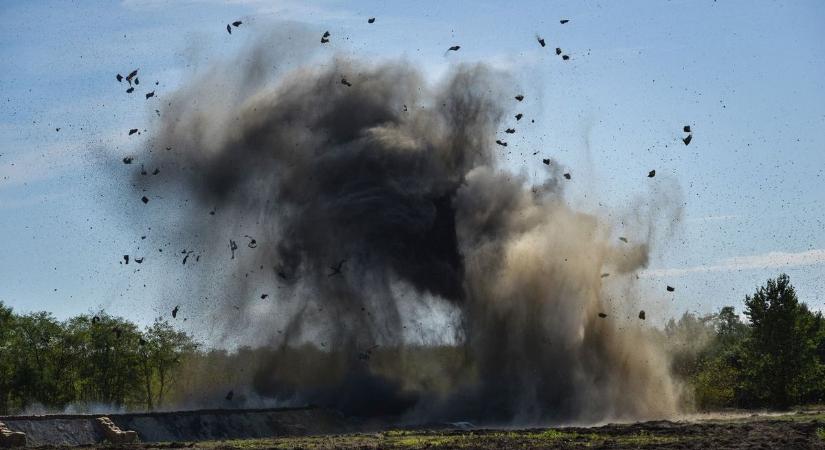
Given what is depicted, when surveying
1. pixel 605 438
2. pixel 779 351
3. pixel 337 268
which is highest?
pixel 337 268

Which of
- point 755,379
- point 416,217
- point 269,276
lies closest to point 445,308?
point 416,217

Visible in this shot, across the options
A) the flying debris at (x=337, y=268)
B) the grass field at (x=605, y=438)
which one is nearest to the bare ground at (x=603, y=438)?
the grass field at (x=605, y=438)

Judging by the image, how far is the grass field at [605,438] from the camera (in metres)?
53.1

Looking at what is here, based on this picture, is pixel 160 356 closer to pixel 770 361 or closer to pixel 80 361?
pixel 80 361

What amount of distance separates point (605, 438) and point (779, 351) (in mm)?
42655

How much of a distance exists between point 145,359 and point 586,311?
47849mm

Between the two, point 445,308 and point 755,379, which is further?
point 755,379

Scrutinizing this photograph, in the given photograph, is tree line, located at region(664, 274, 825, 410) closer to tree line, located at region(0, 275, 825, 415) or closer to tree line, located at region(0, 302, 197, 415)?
tree line, located at region(0, 275, 825, 415)

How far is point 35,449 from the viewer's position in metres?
55.2

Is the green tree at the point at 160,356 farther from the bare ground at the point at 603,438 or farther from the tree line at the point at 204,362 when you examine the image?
the bare ground at the point at 603,438

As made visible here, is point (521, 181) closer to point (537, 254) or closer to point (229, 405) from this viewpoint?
point (537, 254)

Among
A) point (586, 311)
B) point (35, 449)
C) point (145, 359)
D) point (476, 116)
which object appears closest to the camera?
point (35, 449)

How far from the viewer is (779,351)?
94.9m

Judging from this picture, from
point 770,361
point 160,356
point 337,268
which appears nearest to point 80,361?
point 160,356
